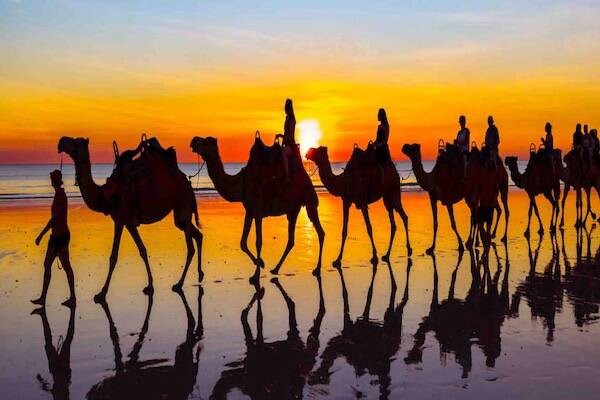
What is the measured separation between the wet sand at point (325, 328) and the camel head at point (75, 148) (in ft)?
7.66

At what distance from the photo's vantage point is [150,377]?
688 cm

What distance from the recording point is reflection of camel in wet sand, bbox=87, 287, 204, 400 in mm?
6395

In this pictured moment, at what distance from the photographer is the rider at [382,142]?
15070mm

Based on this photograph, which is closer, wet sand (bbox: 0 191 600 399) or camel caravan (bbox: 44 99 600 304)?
wet sand (bbox: 0 191 600 399)

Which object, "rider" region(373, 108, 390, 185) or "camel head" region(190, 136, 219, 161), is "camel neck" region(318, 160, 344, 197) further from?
"camel head" region(190, 136, 219, 161)

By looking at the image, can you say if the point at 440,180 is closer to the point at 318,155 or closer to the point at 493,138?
the point at 493,138

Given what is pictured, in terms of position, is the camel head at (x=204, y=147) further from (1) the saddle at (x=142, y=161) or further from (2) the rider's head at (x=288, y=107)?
(2) the rider's head at (x=288, y=107)

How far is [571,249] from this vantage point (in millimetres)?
16344

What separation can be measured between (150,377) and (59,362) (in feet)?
4.20

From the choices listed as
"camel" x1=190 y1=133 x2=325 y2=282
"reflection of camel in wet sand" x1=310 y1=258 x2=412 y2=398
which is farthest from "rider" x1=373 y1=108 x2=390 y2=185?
"reflection of camel in wet sand" x1=310 y1=258 x2=412 y2=398

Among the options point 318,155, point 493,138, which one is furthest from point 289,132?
point 493,138

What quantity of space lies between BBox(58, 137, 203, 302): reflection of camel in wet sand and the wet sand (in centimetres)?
101

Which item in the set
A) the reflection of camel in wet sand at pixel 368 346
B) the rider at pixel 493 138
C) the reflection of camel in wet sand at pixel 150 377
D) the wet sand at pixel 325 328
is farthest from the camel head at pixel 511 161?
the reflection of camel in wet sand at pixel 150 377

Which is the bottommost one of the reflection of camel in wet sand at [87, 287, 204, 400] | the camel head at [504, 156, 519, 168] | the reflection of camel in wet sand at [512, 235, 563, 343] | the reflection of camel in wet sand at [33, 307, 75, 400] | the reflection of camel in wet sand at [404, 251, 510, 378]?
the reflection of camel in wet sand at [512, 235, 563, 343]
